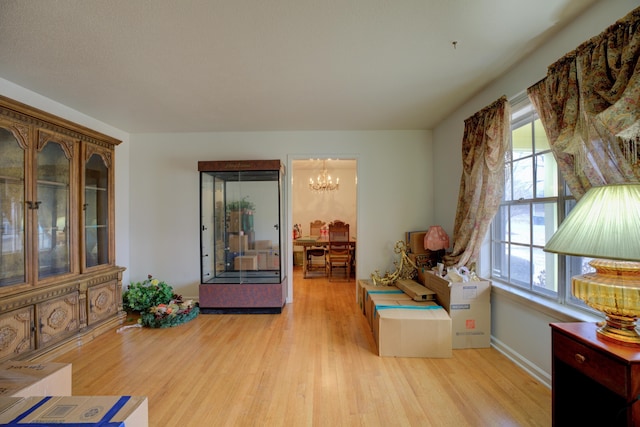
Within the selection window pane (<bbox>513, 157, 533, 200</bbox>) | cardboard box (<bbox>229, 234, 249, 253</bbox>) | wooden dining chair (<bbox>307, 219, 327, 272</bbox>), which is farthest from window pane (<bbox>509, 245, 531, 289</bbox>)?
wooden dining chair (<bbox>307, 219, 327, 272</bbox>)

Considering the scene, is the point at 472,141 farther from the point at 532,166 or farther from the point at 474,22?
the point at 474,22

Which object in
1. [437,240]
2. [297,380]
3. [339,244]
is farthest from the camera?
[339,244]

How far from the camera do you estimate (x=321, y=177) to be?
5.93 meters

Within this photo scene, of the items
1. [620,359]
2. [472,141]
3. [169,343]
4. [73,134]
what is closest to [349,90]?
[472,141]

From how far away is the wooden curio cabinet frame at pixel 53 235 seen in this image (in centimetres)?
214

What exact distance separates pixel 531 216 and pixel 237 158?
3530 millimetres

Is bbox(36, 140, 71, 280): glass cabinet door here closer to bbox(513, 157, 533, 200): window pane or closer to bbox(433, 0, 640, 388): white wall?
bbox(433, 0, 640, 388): white wall

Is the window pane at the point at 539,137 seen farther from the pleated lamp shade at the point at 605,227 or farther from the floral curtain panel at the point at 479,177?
the pleated lamp shade at the point at 605,227

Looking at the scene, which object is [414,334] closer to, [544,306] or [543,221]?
[544,306]

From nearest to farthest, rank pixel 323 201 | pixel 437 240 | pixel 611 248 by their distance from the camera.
Answer: pixel 611 248 → pixel 437 240 → pixel 323 201

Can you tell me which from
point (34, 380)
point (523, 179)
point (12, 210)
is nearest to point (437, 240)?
point (523, 179)

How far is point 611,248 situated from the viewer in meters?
1.04

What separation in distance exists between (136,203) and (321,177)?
352cm

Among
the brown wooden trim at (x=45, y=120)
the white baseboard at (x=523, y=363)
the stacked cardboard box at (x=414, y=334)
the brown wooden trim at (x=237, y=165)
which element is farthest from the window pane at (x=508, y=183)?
the brown wooden trim at (x=45, y=120)
